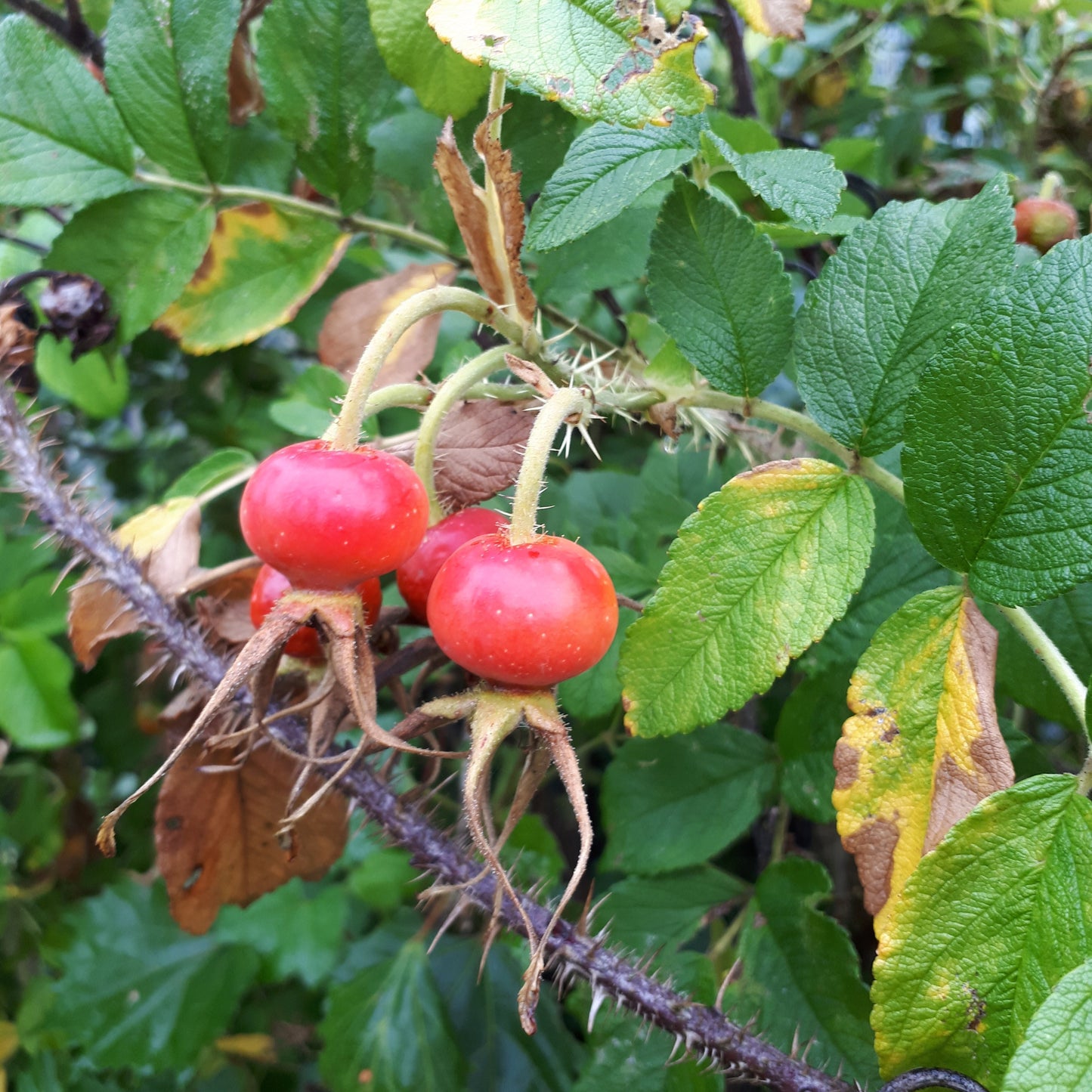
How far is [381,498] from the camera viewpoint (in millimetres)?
709

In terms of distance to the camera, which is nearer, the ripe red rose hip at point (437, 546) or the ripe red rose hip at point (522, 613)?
the ripe red rose hip at point (522, 613)

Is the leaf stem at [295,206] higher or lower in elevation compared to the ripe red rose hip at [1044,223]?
higher

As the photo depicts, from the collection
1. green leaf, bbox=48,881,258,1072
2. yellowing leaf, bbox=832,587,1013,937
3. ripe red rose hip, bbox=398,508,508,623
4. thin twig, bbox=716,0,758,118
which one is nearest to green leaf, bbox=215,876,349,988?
green leaf, bbox=48,881,258,1072

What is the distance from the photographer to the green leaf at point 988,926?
0.64m

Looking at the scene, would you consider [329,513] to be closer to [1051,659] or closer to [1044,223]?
[1051,659]

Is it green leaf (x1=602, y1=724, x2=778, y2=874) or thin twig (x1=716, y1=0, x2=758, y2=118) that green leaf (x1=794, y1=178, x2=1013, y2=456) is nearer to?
green leaf (x1=602, y1=724, x2=778, y2=874)

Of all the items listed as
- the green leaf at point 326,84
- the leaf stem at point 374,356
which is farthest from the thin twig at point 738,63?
the leaf stem at point 374,356

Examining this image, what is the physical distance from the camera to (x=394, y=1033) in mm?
1614

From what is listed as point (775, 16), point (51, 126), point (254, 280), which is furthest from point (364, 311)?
point (775, 16)

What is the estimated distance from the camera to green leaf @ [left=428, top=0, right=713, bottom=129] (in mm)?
682

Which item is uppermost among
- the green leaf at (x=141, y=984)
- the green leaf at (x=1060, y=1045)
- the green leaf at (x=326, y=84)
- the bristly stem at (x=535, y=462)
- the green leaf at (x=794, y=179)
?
the green leaf at (x=326, y=84)

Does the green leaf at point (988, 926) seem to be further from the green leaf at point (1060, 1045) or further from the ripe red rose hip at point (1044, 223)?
the ripe red rose hip at point (1044, 223)

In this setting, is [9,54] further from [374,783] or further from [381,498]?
A: [374,783]

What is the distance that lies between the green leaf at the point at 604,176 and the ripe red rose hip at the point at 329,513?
284 millimetres
